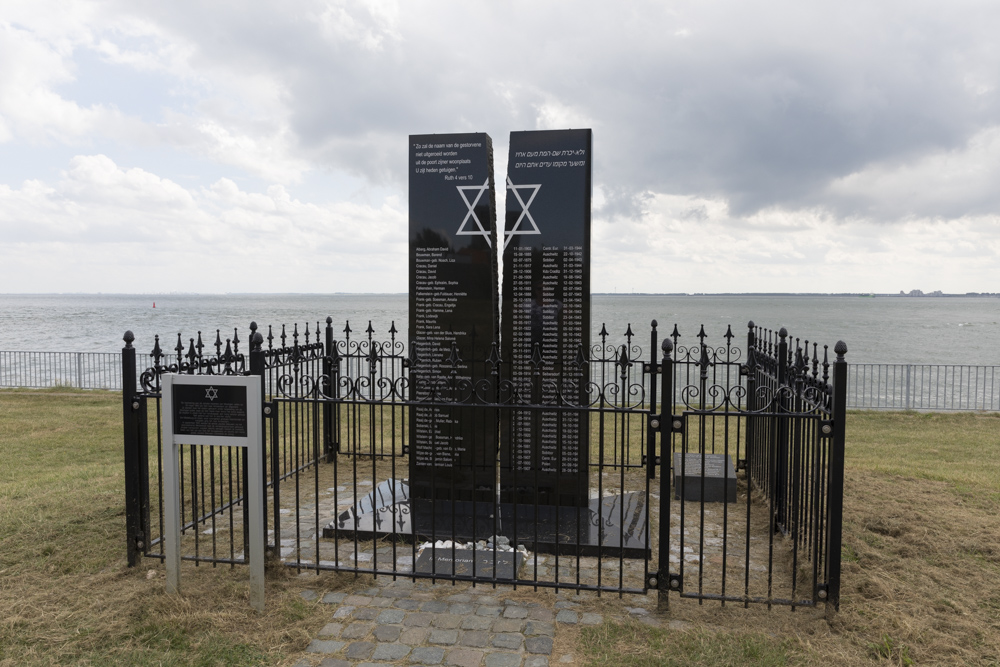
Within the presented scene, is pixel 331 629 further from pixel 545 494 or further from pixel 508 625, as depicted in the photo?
pixel 545 494

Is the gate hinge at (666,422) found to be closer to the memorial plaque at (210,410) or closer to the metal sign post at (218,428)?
the metal sign post at (218,428)

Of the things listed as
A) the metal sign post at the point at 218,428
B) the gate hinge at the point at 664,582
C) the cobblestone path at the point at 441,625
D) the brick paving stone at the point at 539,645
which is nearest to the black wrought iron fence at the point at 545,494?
the gate hinge at the point at 664,582

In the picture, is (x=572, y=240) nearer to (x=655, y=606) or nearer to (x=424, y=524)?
(x=424, y=524)

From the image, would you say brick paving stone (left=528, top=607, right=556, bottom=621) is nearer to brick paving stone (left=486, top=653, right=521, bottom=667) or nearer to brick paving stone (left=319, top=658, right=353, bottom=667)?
brick paving stone (left=486, top=653, right=521, bottom=667)

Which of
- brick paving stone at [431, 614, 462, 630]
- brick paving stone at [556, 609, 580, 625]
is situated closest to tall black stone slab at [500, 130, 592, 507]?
brick paving stone at [556, 609, 580, 625]

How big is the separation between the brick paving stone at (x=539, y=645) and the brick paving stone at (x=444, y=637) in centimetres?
46

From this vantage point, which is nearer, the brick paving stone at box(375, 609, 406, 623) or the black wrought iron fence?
the brick paving stone at box(375, 609, 406, 623)

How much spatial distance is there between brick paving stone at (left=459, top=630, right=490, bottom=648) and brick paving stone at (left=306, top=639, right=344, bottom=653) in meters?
0.77

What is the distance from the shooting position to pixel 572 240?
6664 mm

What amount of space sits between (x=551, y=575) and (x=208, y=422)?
9.35 feet

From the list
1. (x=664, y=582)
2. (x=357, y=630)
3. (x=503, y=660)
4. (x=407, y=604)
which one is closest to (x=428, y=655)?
(x=503, y=660)

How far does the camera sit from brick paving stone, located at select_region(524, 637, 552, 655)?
3899 millimetres

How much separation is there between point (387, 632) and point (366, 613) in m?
0.33

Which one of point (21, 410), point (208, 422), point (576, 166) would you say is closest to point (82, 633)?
point (208, 422)
